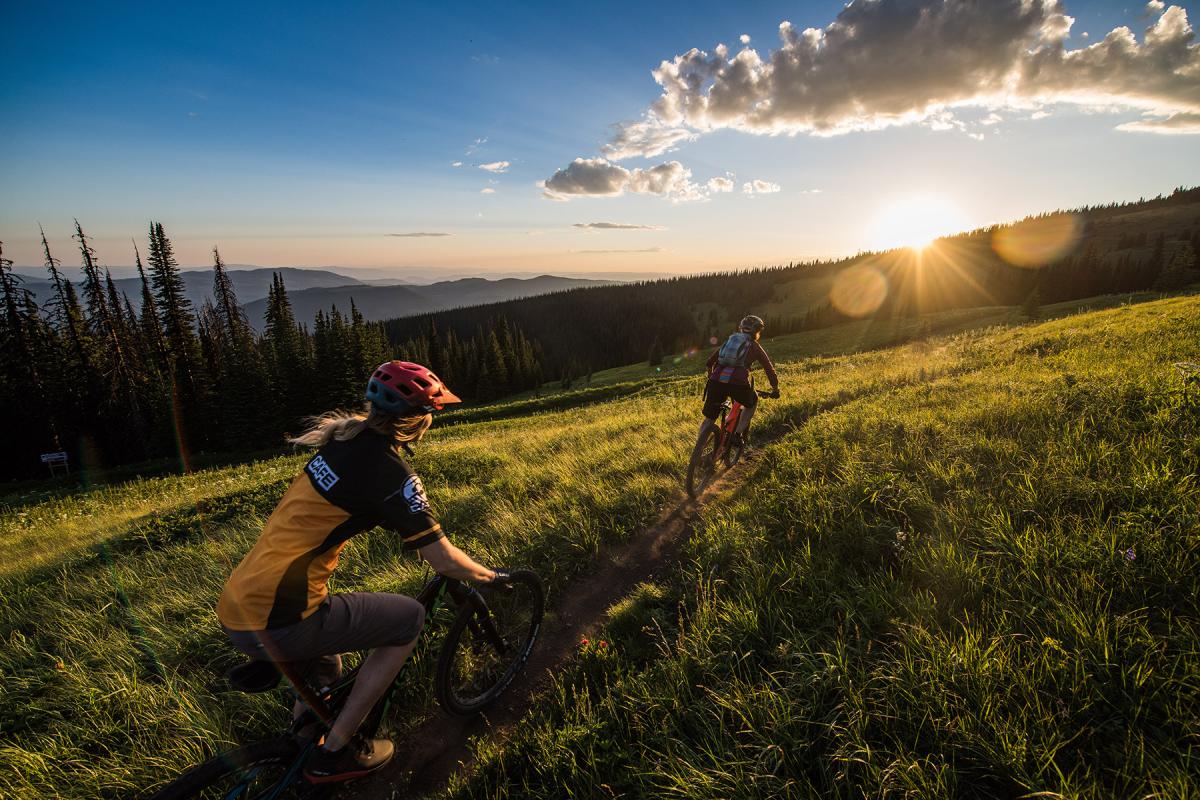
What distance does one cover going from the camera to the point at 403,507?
314 cm

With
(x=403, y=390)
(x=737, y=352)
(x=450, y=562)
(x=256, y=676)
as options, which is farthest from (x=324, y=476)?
(x=737, y=352)

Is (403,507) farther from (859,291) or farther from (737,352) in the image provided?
(859,291)

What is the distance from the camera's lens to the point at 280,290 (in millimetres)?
53969

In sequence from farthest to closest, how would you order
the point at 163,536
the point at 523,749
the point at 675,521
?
the point at 163,536, the point at 675,521, the point at 523,749

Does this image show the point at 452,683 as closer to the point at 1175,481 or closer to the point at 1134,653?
the point at 1134,653

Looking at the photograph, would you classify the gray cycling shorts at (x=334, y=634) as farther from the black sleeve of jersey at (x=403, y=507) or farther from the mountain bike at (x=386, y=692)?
the black sleeve of jersey at (x=403, y=507)

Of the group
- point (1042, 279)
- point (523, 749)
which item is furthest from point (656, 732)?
point (1042, 279)

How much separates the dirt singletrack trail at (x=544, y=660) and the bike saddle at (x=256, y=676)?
3.94 feet

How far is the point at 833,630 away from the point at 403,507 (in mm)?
3470

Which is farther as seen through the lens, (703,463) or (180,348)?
(180,348)

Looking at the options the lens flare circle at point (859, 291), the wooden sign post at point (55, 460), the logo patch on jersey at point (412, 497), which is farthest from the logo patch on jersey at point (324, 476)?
the lens flare circle at point (859, 291)

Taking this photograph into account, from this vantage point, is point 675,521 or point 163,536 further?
point 163,536

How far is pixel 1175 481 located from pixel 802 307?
181723 mm

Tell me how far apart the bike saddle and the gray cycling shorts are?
107mm
